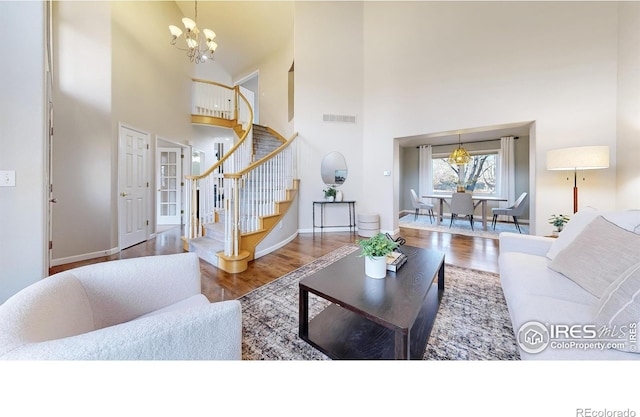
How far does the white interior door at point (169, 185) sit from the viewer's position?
5.34 m

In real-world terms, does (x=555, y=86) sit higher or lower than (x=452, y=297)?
higher

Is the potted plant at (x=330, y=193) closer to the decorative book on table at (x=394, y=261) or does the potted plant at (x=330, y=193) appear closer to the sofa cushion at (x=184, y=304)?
the decorative book on table at (x=394, y=261)

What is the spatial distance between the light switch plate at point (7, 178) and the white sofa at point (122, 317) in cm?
120

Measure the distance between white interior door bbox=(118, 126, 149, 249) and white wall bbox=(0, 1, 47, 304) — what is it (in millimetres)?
2203

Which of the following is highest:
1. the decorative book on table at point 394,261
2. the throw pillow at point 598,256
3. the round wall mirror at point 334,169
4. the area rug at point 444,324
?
the round wall mirror at point 334,169

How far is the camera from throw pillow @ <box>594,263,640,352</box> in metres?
0.84

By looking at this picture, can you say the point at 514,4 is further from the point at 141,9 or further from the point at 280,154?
the point at 141,9

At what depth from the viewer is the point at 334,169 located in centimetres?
498

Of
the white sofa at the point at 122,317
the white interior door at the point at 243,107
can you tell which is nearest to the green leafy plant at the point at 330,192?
the white interior door at the point at 243,107

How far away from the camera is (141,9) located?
3.96m

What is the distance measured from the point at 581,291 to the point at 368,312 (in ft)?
3.92

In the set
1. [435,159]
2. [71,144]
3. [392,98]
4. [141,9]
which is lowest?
[71,144]
